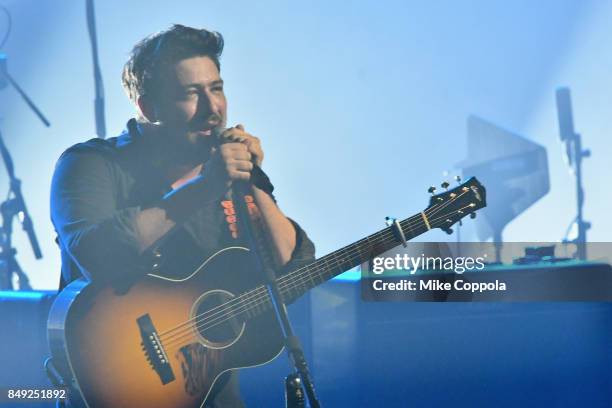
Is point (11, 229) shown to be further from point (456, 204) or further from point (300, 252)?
point (456, 204)

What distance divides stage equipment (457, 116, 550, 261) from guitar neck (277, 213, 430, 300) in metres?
0.27

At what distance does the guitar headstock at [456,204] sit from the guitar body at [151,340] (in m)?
0.61

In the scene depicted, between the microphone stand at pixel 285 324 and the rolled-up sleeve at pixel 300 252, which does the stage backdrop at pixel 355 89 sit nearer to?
the rolled-up sleeve at pixel 300 252

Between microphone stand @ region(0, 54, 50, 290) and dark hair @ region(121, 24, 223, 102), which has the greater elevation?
dark hair @ region(121, 24, 223, 102)

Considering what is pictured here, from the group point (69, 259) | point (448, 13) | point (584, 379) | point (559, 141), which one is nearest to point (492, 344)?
point (584, 379)

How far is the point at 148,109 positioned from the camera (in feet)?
8.78

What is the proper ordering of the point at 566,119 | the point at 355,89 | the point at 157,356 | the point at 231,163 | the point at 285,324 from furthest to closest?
1. the point at 355,89
2. the point at 566,119
3. the point at 157,356
4. the point at 231,163
5. the point at 285,324

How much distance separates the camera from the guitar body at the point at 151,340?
2.35 metres

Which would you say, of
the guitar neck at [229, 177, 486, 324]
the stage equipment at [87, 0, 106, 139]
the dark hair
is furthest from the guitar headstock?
the stage equipment at [87, 0, 106, 139]

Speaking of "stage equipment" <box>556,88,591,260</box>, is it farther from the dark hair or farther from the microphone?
the dark hair

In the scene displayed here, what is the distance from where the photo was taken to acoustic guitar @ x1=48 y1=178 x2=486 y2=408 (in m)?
2.35

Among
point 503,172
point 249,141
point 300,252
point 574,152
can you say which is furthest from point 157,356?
point 574,152

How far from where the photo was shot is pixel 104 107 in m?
2.87

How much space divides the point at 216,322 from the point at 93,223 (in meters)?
0.46
